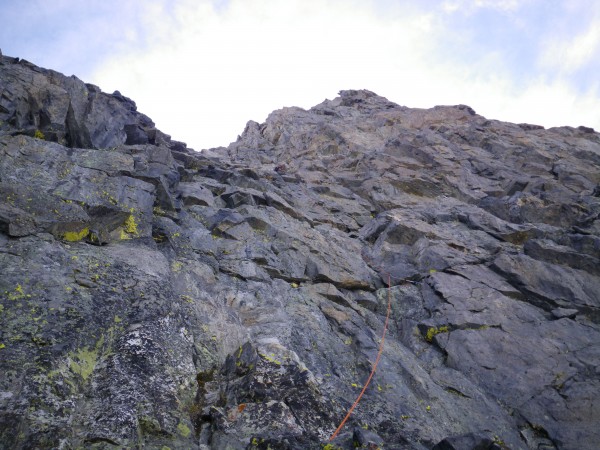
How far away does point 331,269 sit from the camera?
52.9 ft

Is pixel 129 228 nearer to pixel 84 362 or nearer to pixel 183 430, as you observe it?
pixel 84 362

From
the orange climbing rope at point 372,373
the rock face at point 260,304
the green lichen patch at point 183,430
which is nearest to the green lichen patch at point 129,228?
the rock face at point 260,304

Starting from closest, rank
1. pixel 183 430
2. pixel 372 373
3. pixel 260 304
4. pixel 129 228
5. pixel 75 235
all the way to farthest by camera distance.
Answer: pixel 183 430 < pixel 75 235 < pixel 372 373 < pixel 129 228 < pixel 260 304

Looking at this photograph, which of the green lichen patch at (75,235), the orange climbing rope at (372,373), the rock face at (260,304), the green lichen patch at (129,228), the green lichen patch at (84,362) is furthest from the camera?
the green lichen patch at (129,228)

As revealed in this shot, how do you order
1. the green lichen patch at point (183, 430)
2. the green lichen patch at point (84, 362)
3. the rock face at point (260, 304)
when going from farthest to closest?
1. the rock face at point (260, 304)
2. the green lichen patch at point (84, 362)
3. the green lichen patch at point (183, 430)

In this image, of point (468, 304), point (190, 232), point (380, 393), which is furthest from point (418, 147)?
point (380, 393)

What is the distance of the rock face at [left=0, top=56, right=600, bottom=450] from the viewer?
733 cm

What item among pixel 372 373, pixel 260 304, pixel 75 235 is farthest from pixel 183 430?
pixel 75 235

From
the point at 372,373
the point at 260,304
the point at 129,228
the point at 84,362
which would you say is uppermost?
the point at 129,228

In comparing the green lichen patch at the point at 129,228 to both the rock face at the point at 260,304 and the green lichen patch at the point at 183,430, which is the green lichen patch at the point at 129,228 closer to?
the rock face at the point at 260,304

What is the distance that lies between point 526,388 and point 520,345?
66.7 inches

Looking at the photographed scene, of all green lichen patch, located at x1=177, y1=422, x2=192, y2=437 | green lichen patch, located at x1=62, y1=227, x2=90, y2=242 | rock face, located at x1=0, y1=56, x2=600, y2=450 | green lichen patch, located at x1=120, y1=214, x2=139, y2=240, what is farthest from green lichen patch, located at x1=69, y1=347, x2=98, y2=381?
green lichen patch, located at x1=120, y1=214, x2=139, y2=240

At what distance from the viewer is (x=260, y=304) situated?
12.4m

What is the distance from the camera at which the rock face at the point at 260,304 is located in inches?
289
